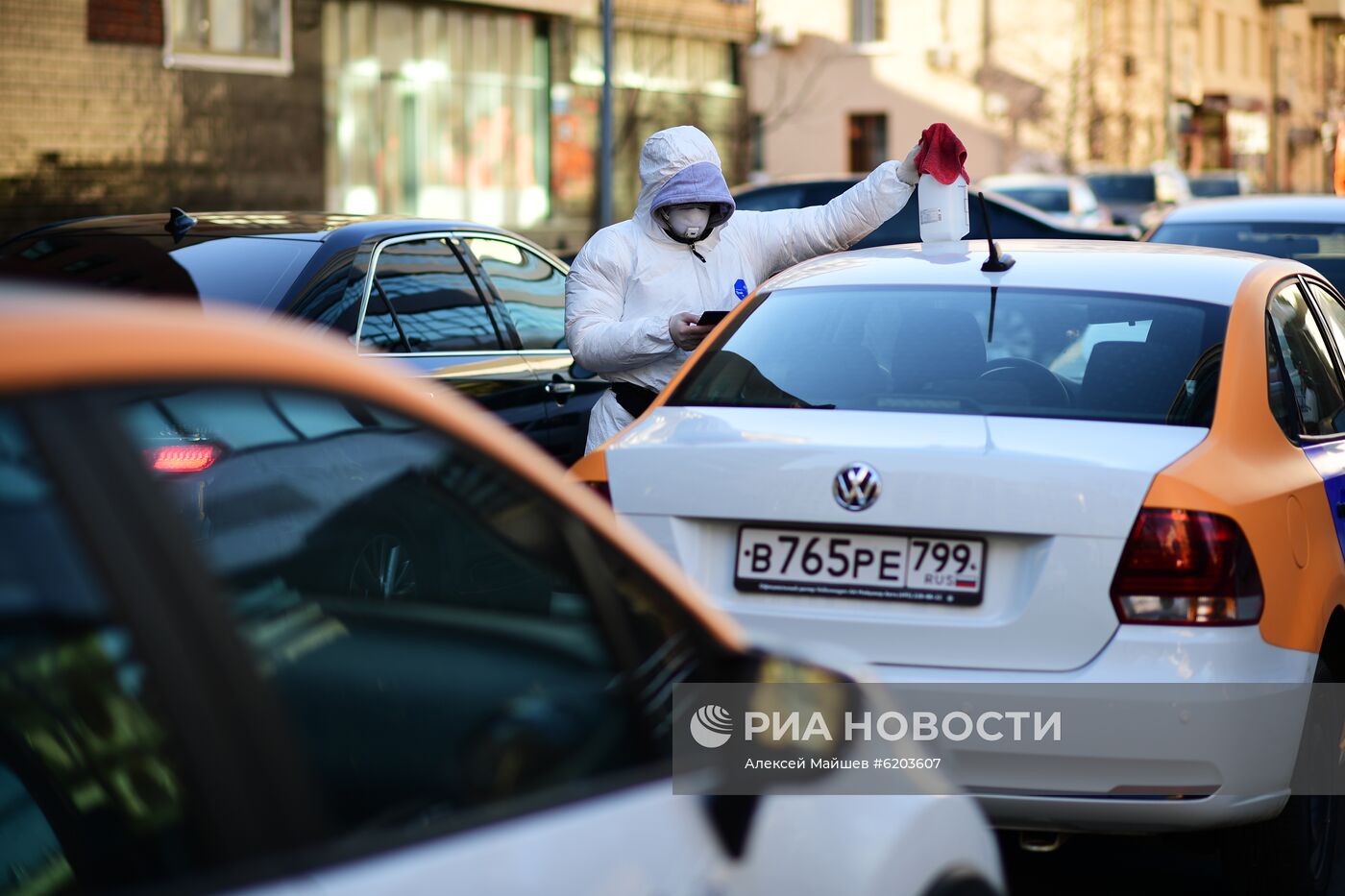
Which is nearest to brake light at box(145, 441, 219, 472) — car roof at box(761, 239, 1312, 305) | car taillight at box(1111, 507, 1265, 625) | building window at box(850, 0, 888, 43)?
car taillight at box(1111, 507, 1265, 625)

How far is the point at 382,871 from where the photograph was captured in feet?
5.45

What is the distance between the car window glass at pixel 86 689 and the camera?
1482 mm

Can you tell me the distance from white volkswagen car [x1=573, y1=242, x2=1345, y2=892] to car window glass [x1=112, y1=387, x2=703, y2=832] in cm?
157

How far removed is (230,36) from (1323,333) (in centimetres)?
1724

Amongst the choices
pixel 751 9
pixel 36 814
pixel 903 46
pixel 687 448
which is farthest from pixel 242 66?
pixel 903 46

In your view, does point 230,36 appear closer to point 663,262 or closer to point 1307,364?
point 663,262

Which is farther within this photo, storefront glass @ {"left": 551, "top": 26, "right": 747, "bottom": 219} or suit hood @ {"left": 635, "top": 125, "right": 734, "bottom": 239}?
storefront glass @ {"left": 551, "top": 26, "right": 747, "bottom": 219}

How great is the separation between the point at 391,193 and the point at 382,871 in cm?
2225

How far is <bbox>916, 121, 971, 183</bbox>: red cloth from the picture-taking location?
574cm

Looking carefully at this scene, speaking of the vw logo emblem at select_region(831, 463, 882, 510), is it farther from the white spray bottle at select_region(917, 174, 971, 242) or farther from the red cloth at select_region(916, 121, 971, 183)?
the red cloth at select_region(916, 121, 971, 183)

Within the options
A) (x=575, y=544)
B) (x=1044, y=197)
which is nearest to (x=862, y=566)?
(x=575, y=544)

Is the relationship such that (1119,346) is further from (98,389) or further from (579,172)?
(579,172)

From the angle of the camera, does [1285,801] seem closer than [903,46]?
Yes

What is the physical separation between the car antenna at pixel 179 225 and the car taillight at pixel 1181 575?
376cm
